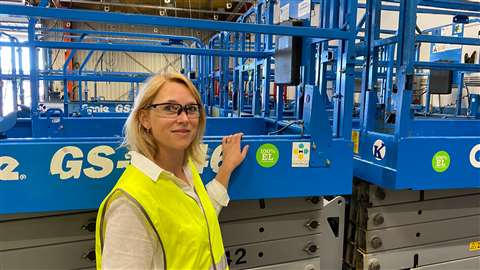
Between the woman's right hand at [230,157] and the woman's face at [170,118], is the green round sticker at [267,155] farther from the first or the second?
the woman's face at [170,118]

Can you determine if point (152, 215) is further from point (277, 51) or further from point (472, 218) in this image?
point (472, 218)

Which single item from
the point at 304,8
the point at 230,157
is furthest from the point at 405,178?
the point at 304,8

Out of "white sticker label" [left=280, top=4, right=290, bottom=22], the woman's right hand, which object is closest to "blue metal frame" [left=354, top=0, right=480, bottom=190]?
"white sticker label" [left=280, top=4, right=290, bottom=22]

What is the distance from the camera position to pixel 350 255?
2607mm

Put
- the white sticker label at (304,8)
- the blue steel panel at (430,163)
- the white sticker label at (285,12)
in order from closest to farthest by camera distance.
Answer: the blue steel panel at (430,163) → the white sticker label at (304,8) → the white sticker label at (285,12)

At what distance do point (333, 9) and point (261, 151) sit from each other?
0.94 metres

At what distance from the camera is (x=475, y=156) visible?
6.84ft

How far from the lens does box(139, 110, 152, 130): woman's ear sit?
51.3 inches

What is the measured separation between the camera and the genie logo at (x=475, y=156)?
207cm

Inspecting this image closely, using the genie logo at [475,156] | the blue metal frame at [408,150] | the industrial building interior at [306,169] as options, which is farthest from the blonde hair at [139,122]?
the genie logo at [475,156]

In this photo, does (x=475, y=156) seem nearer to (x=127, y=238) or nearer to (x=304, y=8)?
(x=304, y=8)

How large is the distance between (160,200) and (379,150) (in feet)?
4.68

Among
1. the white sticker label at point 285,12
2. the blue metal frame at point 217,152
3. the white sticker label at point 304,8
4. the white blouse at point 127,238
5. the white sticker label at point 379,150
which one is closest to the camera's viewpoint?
the white blouse at point 127,238

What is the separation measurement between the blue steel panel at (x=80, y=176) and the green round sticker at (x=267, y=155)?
0.02 meters
